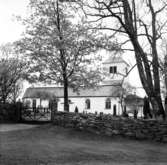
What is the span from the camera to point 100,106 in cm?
5722

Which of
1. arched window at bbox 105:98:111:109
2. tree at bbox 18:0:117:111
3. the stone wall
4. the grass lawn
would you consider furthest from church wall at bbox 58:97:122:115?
the grass lawn

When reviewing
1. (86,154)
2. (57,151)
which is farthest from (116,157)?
(57,151)

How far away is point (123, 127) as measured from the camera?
13.5 m

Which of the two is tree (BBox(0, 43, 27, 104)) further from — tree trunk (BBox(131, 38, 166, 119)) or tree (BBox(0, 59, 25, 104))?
tree trunk (BBox(131, 38, 166, 119))

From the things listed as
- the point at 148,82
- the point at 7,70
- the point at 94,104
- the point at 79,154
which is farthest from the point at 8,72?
the point at 94,104

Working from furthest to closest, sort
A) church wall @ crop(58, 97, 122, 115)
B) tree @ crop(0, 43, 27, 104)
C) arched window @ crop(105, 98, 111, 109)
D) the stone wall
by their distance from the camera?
church wall @ crop(58, 97, 122, 115) < arched window @ crop(105, 98, 111, 109) < tree @ crop(0, 43, 27, 104) < the stone wall

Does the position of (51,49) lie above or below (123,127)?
above

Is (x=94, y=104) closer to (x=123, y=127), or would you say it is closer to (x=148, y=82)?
(x=148, y=82)

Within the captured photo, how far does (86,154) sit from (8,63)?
24.2 meters

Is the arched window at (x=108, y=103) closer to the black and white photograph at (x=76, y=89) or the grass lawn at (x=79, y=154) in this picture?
the black and white photograph at (x=76, y=89)

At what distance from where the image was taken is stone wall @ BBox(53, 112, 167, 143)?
13.1 m

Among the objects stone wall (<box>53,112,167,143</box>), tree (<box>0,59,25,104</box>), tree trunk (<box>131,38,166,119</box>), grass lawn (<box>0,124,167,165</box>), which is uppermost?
tree (<box>0,59,25,104</box>)

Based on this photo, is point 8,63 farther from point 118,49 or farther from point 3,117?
point 118,49

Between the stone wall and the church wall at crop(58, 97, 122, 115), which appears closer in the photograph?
the stone wall
